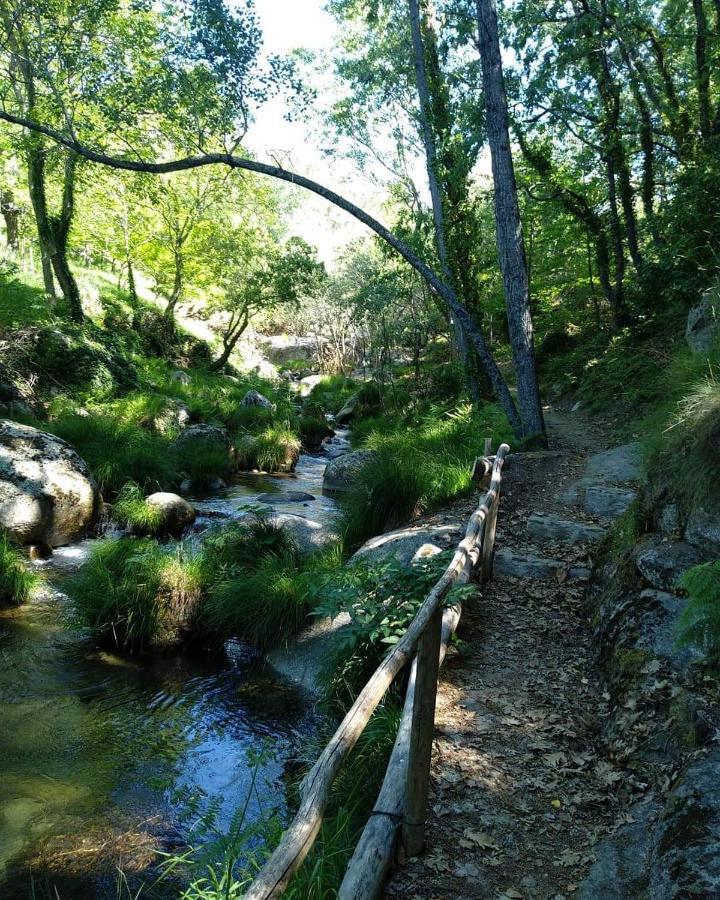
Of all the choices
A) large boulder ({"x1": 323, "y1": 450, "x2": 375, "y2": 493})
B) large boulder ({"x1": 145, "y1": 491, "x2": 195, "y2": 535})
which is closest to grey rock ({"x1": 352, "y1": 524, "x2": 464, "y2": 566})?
large boulder ({"x1": 145, "y1": 491, "x2": 195, "y2": 535})

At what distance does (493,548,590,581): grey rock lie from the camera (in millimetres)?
6129

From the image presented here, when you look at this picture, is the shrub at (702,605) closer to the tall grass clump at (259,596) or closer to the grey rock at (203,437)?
the tall grass clump at (259,596)

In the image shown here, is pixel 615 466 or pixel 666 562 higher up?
pixel 615 466

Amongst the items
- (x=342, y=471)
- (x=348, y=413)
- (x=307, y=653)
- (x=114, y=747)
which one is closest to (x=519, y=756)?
(x=307, y=653)

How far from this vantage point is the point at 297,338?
42688mm

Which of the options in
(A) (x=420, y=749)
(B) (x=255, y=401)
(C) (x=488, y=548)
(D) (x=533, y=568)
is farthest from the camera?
(B) (x=255, y=401)

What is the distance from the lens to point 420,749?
9.37 ft

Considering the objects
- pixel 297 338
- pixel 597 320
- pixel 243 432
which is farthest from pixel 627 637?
pixel 297 338

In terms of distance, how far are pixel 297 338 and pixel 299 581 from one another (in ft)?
123

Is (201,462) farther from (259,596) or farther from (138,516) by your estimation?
(259,596)

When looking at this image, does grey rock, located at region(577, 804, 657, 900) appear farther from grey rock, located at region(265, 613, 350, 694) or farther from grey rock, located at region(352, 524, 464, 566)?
grey rock, located at region(352, 524, 464, 566)

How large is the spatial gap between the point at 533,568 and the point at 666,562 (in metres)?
1.90

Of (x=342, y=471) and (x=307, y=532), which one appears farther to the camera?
(x=342, y=471)

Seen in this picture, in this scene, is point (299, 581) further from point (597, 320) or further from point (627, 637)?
point (597, 320)
